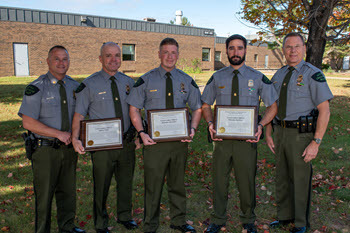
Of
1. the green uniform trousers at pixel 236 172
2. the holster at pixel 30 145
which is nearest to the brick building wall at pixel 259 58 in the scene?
the green uniform trousers at pixel 236 172

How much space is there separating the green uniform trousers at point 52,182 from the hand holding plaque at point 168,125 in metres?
1.15

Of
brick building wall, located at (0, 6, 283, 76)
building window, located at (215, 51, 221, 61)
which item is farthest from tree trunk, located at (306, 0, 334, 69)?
building window, located at (215, 51, 221, 61)

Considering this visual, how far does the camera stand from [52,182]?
3590mm

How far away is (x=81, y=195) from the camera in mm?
5410

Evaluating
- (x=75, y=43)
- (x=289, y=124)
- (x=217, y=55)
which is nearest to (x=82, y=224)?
(x=289, y=124)

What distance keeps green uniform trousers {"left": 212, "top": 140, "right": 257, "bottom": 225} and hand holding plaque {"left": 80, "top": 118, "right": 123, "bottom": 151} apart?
1374mm

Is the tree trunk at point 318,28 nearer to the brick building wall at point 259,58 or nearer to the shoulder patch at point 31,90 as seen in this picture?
the shoulder patch at point 31,90

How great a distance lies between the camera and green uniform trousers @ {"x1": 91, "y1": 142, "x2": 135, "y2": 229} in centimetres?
375

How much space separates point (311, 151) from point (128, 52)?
105 feet

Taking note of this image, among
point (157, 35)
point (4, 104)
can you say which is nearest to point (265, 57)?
point (157, 35)

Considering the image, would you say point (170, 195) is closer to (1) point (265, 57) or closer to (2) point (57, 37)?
(2) point (57, 37)

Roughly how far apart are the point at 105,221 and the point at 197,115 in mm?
1994

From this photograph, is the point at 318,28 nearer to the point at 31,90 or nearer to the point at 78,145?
the point at 78,145

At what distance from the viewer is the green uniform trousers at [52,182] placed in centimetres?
351
